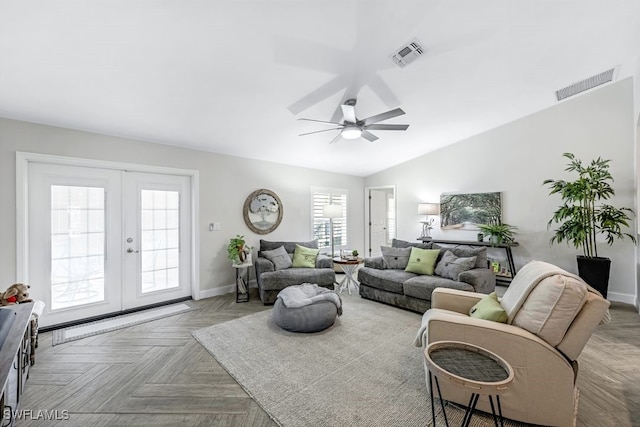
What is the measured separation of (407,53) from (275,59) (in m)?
1.29

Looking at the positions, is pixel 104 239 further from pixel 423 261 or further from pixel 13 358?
pixel 423 261

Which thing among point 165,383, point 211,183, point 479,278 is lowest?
point 165,383

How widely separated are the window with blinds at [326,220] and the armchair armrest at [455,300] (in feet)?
10.7

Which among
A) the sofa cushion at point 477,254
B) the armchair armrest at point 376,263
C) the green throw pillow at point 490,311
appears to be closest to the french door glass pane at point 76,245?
the armchair armrest at point 376,263

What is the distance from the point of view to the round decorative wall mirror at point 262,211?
16.0 ft

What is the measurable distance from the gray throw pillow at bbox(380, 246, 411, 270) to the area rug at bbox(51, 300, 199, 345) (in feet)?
9.89

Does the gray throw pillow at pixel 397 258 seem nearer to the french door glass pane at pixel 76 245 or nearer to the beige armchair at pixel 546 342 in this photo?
the beige armchair at pixel 546 342

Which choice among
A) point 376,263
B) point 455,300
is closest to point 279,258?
point 376,263

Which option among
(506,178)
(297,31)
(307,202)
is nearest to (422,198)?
(506,178)

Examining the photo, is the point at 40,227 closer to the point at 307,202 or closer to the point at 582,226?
the point at 307,202

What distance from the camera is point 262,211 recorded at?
5.06m

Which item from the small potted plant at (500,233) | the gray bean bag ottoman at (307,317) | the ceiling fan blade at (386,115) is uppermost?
the ceiling fan blade at (386,115)

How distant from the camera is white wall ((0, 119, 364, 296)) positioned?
291cm

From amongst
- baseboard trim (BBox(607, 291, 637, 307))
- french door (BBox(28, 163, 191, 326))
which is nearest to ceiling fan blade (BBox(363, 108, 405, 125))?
french door (BBox(28, 163, 191, 326))
